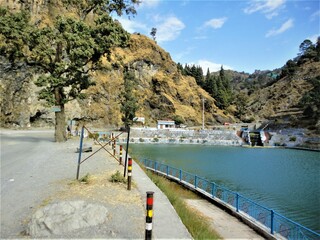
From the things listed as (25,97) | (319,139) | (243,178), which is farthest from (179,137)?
(243,178)

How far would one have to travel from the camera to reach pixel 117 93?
325 feet

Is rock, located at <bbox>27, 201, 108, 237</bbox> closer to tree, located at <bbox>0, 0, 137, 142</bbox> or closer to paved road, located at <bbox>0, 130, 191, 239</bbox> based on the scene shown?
paved road, located at <bbox>0, 130, 191, 239</bbox>

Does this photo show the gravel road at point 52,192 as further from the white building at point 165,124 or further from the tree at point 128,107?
the white building at point 165,124

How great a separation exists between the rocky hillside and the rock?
211ft

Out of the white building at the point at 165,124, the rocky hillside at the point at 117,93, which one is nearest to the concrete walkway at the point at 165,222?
the rocky hillside at the point at 117,93

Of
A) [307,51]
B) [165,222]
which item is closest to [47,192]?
[165,222]

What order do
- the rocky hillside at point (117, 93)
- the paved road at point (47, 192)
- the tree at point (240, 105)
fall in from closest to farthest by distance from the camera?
the paved road at point (47, 192), the rocky hillside at point (117, 93), the tree at point (240, 105)

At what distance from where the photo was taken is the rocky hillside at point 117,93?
2704 inches

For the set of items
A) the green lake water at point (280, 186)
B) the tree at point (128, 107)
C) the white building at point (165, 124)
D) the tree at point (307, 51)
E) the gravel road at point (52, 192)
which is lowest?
the green lake water at point (280, 186)

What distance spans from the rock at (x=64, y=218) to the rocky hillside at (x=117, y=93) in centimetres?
6416

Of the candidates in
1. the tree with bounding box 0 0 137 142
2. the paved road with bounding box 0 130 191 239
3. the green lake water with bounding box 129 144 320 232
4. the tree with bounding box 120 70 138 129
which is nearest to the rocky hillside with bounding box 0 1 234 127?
the tree with bounding box 120 70 138 129

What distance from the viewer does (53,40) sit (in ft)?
88.8

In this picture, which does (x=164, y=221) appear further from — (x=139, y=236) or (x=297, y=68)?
(x=297, y=68)

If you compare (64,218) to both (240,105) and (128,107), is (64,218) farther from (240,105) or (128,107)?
(240,105)
